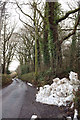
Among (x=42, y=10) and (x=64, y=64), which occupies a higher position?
(x=42, y=10)

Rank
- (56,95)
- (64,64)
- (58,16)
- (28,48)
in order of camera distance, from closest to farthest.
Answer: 1. (56,95)
2. (64,64)
3. (58,16)
4. (28,48)

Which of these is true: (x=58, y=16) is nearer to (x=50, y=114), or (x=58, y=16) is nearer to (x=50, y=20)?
(x=50, y=20)

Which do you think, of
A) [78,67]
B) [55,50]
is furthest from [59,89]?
[55,50]

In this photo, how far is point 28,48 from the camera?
17578 mm

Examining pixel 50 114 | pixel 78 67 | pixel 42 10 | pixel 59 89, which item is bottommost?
pixel 50 114

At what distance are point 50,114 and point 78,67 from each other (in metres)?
3.82

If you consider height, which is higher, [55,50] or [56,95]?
[55,50]

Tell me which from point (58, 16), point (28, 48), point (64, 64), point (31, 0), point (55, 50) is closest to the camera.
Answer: point (64, 64)

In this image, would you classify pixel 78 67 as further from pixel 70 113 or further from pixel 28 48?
pixel 28 48

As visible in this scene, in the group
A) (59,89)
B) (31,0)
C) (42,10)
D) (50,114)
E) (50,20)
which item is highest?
(31,0)

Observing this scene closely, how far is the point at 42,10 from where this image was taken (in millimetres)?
10305

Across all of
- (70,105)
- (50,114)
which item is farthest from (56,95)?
(50,114)

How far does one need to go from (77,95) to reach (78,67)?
2932 mm

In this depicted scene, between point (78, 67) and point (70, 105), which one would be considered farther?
point (78, 67)
